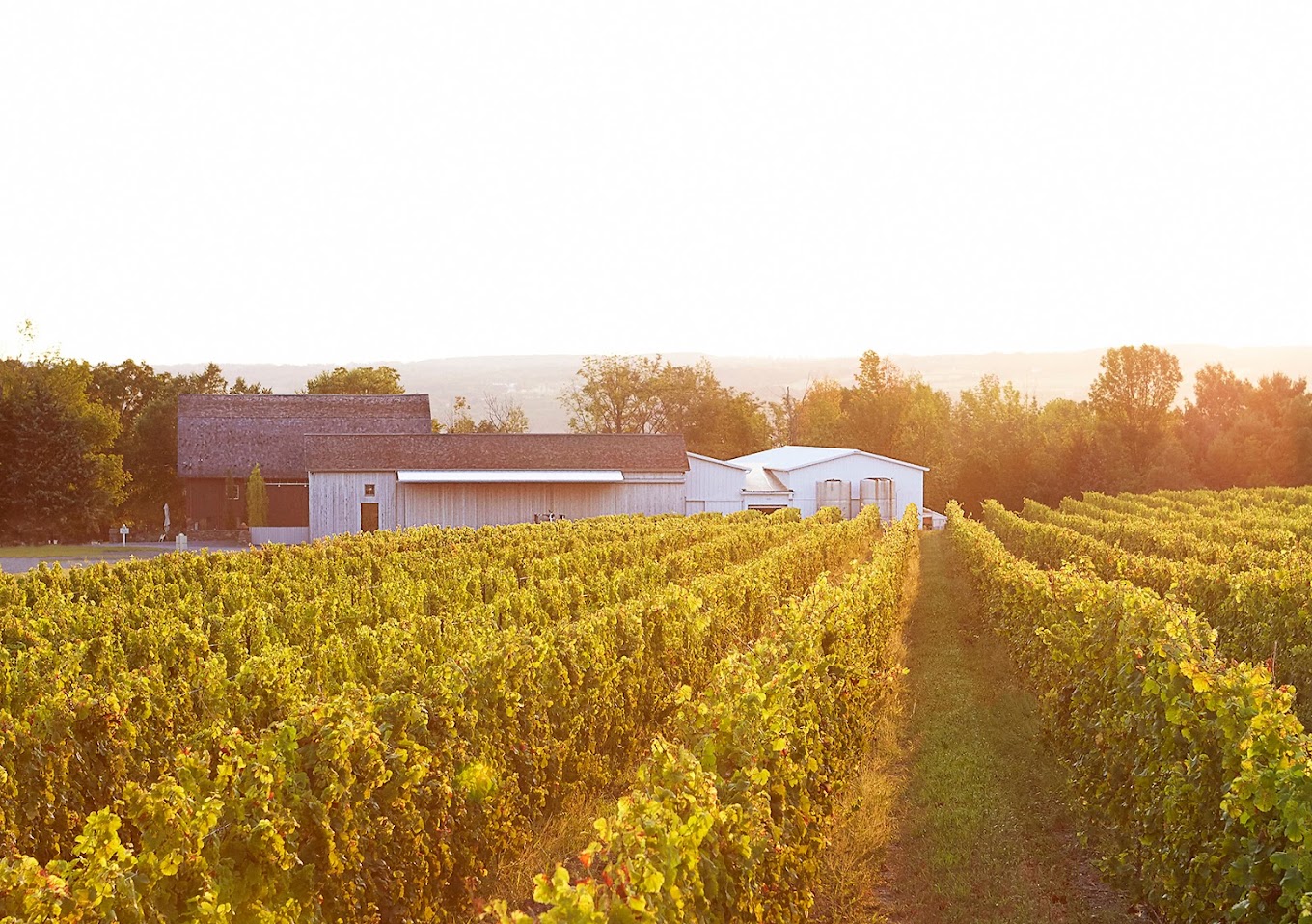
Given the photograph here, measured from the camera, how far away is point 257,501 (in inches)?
2015

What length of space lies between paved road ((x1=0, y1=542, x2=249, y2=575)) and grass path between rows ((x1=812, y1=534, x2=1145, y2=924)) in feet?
Result: 91.0

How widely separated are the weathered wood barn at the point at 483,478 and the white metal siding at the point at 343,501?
38 millimetres

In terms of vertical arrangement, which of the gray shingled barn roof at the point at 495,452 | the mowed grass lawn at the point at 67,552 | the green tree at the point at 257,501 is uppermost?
the gray shingled barn roof at the point at 495,452

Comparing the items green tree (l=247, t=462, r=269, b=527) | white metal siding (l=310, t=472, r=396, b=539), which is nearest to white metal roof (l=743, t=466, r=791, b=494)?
white metal siding (l=310, t=472, r=396, b=539)

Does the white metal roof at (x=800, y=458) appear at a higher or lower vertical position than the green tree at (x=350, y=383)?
lower

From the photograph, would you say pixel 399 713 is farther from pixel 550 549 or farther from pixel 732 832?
pixel 550 549

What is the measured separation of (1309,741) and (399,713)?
4.96 metres

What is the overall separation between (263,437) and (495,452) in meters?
14.1

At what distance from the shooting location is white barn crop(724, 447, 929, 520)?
184 ft

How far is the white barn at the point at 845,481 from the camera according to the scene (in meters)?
56.0

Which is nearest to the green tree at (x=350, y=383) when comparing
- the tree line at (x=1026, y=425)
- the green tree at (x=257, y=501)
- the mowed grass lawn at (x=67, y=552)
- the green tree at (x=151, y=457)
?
the green tree at (x=151, y=457)

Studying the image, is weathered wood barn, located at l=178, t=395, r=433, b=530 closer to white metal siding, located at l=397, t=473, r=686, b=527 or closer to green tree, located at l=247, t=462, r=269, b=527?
green tree, located at l=247, t=462, r=269, b=527

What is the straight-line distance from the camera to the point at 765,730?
6.84 meters

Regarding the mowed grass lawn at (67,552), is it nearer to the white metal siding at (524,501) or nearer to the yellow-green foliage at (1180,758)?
the white metal siding at (524,501)
